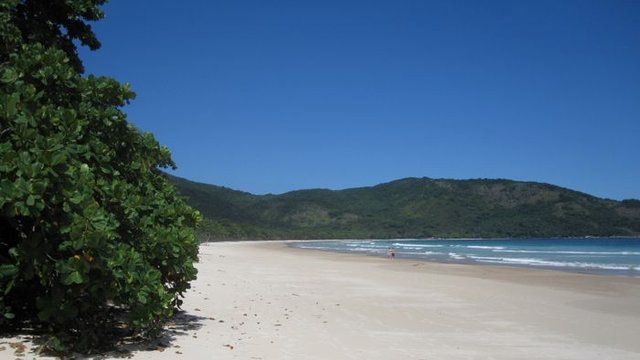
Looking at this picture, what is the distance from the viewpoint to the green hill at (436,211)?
14338cm

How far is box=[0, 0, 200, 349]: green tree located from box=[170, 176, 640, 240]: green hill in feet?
376

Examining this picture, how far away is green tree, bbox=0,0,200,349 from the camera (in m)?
4.65

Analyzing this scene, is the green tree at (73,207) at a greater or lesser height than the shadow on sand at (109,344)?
greater

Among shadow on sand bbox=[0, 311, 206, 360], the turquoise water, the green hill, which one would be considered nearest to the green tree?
shadow on sand bbox=[0, 311, 206, 360]

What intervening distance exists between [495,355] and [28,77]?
6.69 meters

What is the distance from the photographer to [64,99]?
5895 mm

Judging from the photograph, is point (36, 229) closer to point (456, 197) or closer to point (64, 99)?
point (64, 99)

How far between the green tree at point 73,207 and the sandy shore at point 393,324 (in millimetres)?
824

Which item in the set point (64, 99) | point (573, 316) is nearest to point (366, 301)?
point (573, 316)

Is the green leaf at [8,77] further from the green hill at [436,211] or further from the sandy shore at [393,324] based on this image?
the green hill at [436,211]

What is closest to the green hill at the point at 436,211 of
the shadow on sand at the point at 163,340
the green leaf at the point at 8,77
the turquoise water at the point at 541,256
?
the turquoise water at the point at 541,256

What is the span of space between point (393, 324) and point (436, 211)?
164 meters

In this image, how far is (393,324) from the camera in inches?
384

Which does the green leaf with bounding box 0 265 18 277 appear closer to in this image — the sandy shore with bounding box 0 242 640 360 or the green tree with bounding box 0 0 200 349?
the green tree with bounding box 0 0 200 349
